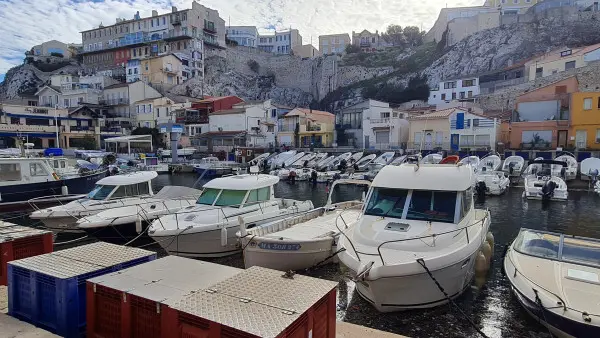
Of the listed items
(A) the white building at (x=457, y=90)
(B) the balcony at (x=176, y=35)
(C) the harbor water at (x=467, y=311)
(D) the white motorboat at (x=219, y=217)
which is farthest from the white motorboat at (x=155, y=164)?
(A) the white building at (x=457, y=90)

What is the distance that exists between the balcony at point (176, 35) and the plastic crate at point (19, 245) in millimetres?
85552

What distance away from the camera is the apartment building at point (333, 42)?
123312 mm

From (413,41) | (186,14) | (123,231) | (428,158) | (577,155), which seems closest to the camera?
(123,231)

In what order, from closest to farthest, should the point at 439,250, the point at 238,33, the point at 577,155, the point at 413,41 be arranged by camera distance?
the point at 439,250, the point at 577,155, the point at 413,41, the point at 238,33

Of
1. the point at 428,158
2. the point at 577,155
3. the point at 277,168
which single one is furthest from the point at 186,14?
the point at 577,155

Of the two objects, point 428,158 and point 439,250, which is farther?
point 428,158

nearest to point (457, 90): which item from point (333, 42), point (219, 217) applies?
point (219, 217)

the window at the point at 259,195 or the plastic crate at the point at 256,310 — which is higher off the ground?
Answer: the plastic crate at the point at 256,310

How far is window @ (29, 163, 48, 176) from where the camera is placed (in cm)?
1933

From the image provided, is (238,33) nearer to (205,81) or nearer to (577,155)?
(205,81)

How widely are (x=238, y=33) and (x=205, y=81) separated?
4289 centimetres

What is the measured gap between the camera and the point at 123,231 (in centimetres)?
1305

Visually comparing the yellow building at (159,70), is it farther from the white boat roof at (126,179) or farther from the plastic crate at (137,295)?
the plastic crate at (137,295)

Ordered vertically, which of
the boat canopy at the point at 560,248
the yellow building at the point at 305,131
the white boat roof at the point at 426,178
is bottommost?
the boat canopy at the point at 560,248
